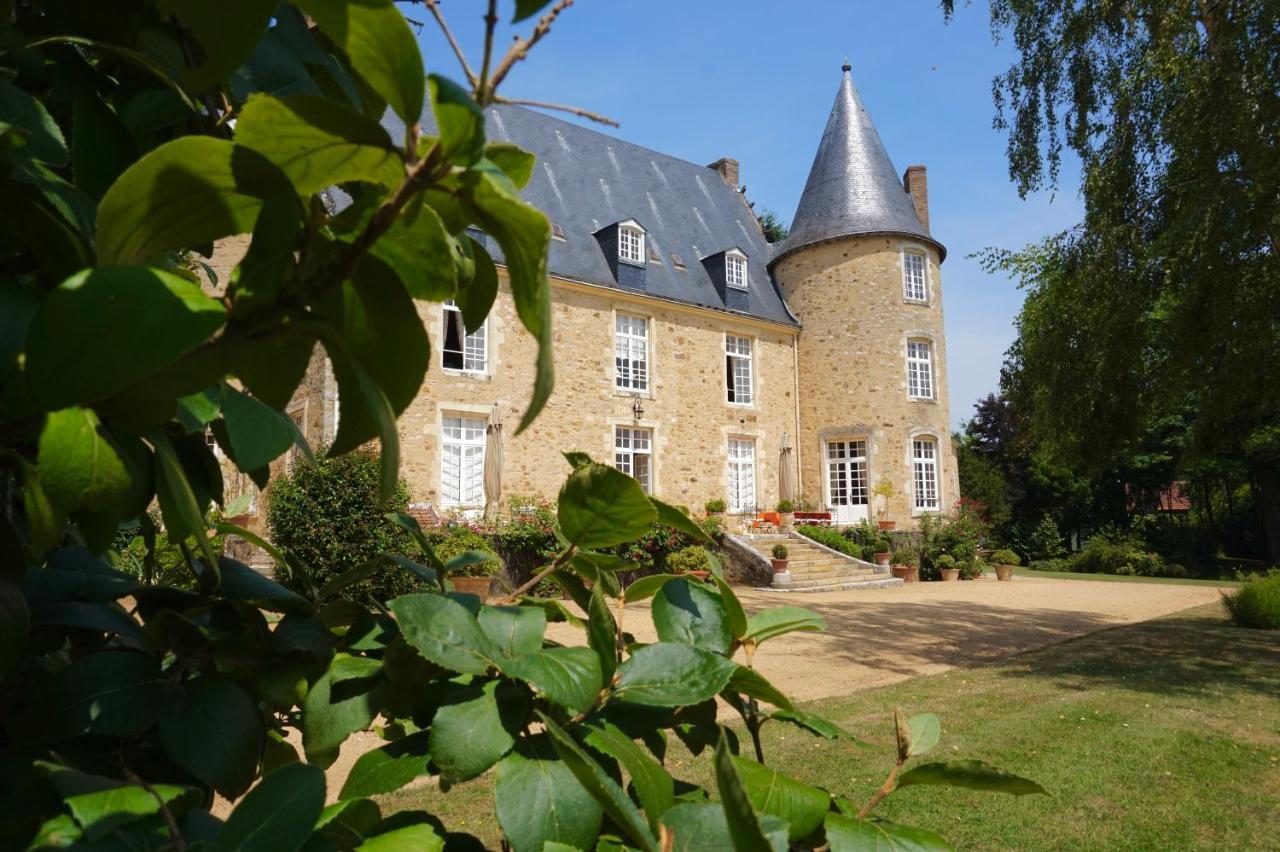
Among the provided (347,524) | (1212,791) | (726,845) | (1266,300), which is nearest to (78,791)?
(726,845)

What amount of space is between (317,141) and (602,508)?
373 mm

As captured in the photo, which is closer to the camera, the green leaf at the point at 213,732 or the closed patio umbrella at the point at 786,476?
the green leaf at the point at 213,732

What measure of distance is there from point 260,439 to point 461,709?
241 mm

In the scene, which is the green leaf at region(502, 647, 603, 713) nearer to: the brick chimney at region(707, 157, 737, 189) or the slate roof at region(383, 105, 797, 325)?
the slate roof at region(383, 105, 797, 325)

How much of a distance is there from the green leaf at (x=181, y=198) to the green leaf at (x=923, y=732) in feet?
2.10

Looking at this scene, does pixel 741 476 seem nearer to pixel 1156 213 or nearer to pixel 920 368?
pixel 920 368

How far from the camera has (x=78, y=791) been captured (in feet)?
1.42

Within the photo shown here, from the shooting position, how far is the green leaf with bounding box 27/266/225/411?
36 centimetres

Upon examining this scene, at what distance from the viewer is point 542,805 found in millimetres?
500

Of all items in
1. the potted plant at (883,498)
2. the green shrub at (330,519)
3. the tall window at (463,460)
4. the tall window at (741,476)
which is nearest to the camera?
the green shrub at (330,519)

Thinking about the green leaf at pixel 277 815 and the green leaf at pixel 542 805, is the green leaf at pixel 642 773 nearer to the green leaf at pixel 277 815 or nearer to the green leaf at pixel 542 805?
the green leaf at pixel 542 805

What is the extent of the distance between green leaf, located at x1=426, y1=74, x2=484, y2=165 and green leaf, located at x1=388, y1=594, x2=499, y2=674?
0.31 metres

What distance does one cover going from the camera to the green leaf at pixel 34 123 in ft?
1.72

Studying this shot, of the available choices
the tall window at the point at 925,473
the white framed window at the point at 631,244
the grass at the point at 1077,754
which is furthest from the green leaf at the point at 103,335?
the tall window at the point at 925,473
